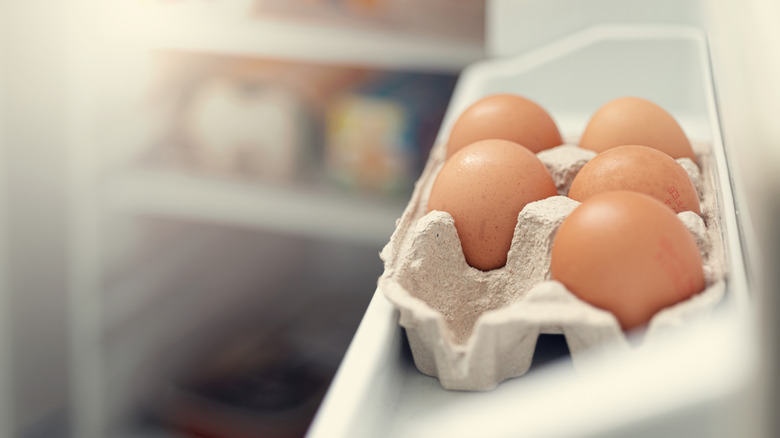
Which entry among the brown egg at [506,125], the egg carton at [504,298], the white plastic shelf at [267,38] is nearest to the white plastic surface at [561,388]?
the egg carton at [504,298]

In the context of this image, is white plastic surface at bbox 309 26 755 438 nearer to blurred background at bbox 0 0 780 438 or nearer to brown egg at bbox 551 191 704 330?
brown egg at bbox 551 191 704 330

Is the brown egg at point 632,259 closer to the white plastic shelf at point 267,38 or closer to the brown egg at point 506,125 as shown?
the brown egg at point 506,125

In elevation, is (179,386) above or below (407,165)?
below

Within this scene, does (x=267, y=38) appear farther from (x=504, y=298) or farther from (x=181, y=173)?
(x=504, y=298)

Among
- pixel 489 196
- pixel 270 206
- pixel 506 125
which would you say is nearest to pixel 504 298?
pixel 489 196

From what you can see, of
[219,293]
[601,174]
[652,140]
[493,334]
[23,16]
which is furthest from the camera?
[219,293]

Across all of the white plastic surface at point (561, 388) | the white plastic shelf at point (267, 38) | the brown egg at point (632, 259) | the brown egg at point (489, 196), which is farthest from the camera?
the white plastic shelf at point (267, 38)

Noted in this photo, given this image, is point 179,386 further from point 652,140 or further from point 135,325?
point 652,140

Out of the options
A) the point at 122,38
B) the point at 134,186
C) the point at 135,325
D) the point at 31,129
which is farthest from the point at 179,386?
the point at 122,38
